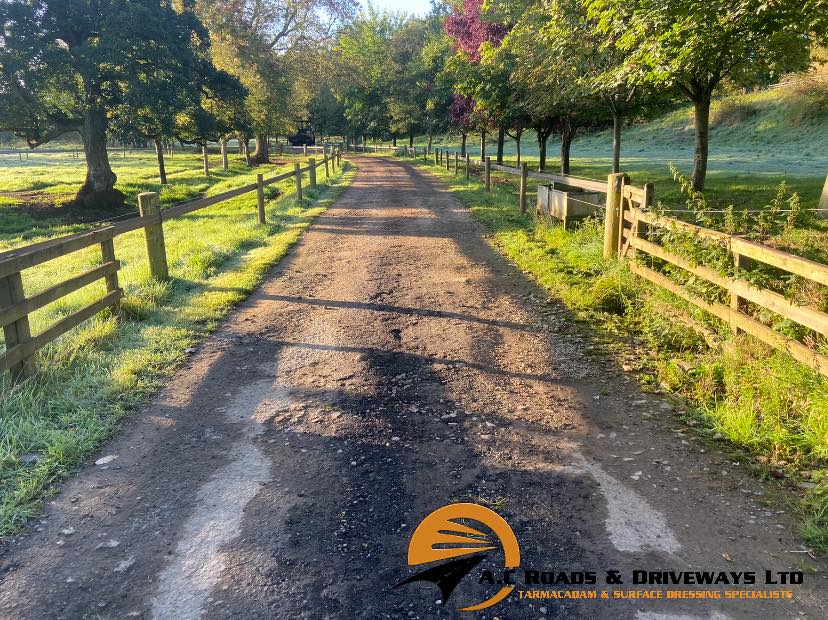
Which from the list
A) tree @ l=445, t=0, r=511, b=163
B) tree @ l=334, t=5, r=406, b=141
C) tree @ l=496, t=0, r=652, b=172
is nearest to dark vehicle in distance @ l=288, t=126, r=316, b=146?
tree @ l=334, t=5, r=406, b=141

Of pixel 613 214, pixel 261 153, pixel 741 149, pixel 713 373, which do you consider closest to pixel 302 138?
pixel 261 153

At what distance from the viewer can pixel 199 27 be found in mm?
25500

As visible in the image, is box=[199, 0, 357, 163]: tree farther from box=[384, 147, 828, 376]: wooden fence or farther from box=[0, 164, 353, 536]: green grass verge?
box=[384, 147, 828, 376]: wooden fence

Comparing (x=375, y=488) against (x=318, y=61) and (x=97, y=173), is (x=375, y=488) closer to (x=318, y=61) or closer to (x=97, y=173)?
(x=97, y=173)

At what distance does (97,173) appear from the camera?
26.1 metres

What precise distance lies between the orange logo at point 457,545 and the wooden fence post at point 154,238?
6.90 m

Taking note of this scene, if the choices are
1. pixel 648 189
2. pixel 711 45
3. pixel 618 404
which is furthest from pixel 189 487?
pixel 711 45

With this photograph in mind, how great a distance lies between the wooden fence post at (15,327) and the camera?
194 inches

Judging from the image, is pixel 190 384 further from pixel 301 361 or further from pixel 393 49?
pixel 393 49

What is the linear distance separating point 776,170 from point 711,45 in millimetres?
20117

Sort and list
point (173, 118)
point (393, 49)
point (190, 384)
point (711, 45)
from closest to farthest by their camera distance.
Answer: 1. point (190, 384)
2. point (711, 45)
3. point (173, 118)
4. point (393, 49)

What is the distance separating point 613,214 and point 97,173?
2463 centimetres

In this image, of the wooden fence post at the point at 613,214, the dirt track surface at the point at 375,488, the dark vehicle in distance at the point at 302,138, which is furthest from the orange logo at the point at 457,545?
the dark vehicle in distance at the point at 302,138

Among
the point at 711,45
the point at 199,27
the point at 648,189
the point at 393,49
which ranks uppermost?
the point at 393,49
